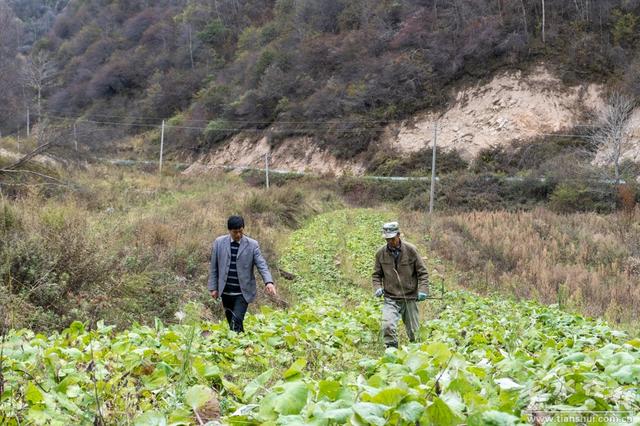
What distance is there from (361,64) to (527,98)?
16.6m

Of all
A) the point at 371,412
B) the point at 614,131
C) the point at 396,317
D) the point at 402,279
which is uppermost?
the point at 371,412

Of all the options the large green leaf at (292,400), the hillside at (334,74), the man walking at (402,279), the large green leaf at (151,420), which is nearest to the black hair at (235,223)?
the man walking at (402,279)

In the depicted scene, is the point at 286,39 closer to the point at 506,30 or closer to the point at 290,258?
the point at 506,30

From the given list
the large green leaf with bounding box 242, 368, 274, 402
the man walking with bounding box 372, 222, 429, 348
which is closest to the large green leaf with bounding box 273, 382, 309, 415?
the large green leaf with bounding box 242, 368, 274, 402

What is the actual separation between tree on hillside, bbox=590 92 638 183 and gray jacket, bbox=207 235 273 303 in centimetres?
3013

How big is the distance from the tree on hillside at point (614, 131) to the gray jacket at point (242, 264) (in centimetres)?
3013

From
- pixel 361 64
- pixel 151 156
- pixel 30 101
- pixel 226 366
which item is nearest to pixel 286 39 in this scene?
pixel 361 64

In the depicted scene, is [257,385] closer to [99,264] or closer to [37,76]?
[99,264]

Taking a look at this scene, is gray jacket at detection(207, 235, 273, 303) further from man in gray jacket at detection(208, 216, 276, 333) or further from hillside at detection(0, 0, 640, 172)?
hillside at detection(0, 0, 640, 172)

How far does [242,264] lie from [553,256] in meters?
14.1

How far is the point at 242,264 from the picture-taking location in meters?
7.55

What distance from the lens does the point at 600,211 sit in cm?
2995

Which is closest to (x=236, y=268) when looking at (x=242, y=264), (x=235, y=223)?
(x=242, y=264)

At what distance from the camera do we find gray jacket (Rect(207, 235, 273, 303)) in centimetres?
754
